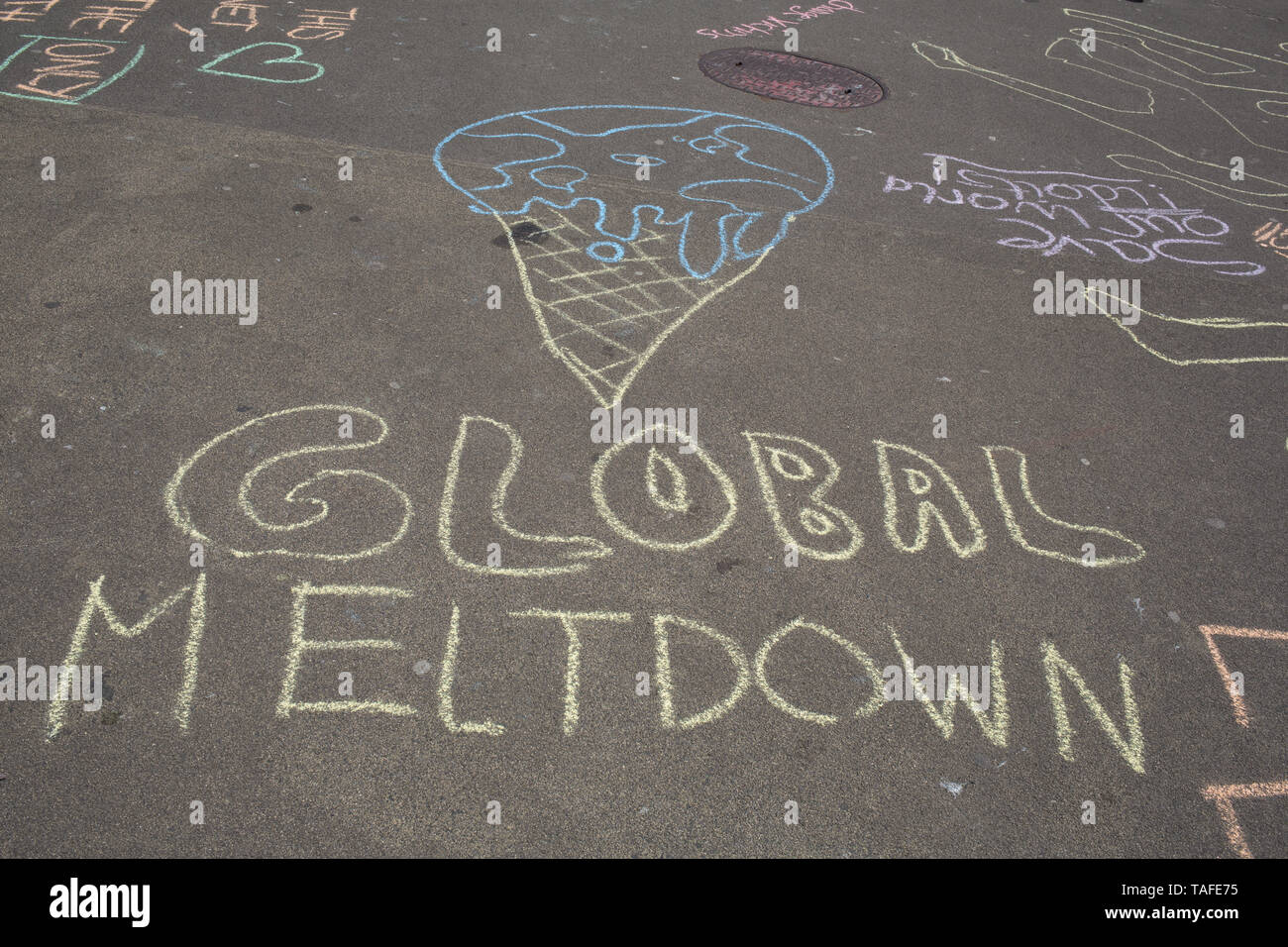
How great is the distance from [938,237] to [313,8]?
6182mm

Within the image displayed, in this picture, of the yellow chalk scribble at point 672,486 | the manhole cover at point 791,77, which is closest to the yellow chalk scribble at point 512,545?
the yellow chalk scribble at point 672,486

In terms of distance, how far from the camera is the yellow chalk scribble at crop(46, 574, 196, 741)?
285cm

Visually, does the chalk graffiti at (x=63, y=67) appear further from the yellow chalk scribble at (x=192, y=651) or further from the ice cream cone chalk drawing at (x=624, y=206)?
the yellow chalk scribble at (x=192, y=651)

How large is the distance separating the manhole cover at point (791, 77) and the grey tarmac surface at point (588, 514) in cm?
134

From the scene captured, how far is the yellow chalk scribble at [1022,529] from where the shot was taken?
12.3 ft

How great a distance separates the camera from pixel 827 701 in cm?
312

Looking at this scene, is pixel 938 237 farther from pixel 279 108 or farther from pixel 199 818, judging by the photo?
pixel 199 818

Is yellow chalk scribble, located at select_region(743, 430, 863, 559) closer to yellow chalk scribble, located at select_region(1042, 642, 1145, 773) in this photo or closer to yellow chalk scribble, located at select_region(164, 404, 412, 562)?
yellow chalk scribble, located at select_region(1042, 642, 1145, 773)

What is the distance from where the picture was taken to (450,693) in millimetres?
3018

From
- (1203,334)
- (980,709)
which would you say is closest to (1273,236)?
(1203,334)

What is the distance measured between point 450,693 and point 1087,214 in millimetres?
5590

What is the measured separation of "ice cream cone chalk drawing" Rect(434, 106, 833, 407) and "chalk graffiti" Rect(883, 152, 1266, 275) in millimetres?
1081

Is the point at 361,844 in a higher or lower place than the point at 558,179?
lower
